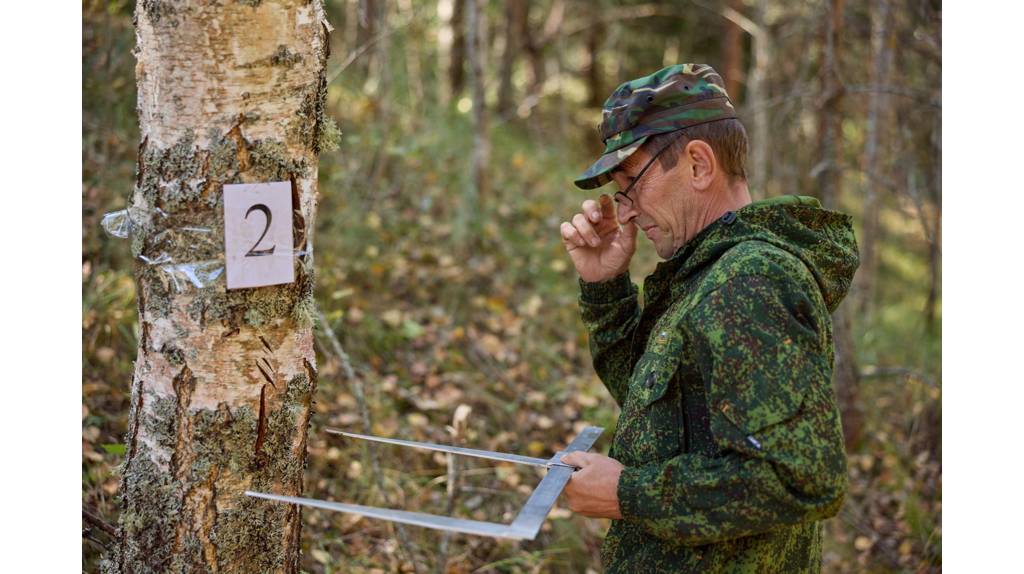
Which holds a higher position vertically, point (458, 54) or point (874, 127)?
point (458, 54)

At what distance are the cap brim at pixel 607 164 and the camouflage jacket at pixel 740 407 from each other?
10.2 inches

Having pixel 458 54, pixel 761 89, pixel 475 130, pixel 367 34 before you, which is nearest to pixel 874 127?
pixel 761 89

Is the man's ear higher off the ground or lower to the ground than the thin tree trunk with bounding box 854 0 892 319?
lower

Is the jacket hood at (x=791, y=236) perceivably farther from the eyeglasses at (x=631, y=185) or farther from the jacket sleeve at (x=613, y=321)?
the jacket sleeve at (x=613, y=321)

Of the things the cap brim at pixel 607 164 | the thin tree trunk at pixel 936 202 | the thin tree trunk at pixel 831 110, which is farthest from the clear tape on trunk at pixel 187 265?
the thin tree trunk at pixel 936 202

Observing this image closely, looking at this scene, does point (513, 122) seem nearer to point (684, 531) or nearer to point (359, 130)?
point (359, 130)

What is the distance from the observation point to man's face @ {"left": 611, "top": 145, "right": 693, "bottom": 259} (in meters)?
1.95

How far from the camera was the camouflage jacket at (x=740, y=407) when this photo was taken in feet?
5.17

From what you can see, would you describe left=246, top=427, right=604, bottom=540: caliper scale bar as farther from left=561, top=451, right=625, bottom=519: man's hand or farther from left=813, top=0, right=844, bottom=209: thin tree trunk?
left=813, top=0, right=844, bottom=209: thin tree trunk

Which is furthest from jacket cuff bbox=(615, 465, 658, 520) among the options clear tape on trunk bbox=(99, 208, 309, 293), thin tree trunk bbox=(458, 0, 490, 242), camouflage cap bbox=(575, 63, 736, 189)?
thin tree trunk bbox=(458, 0, 490, 242)

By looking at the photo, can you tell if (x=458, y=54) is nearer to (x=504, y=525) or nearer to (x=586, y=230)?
(x=586, y=230)

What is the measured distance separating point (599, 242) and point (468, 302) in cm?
350

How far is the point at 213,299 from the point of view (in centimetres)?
183

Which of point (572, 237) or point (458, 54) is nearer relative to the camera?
point (572, 237)
